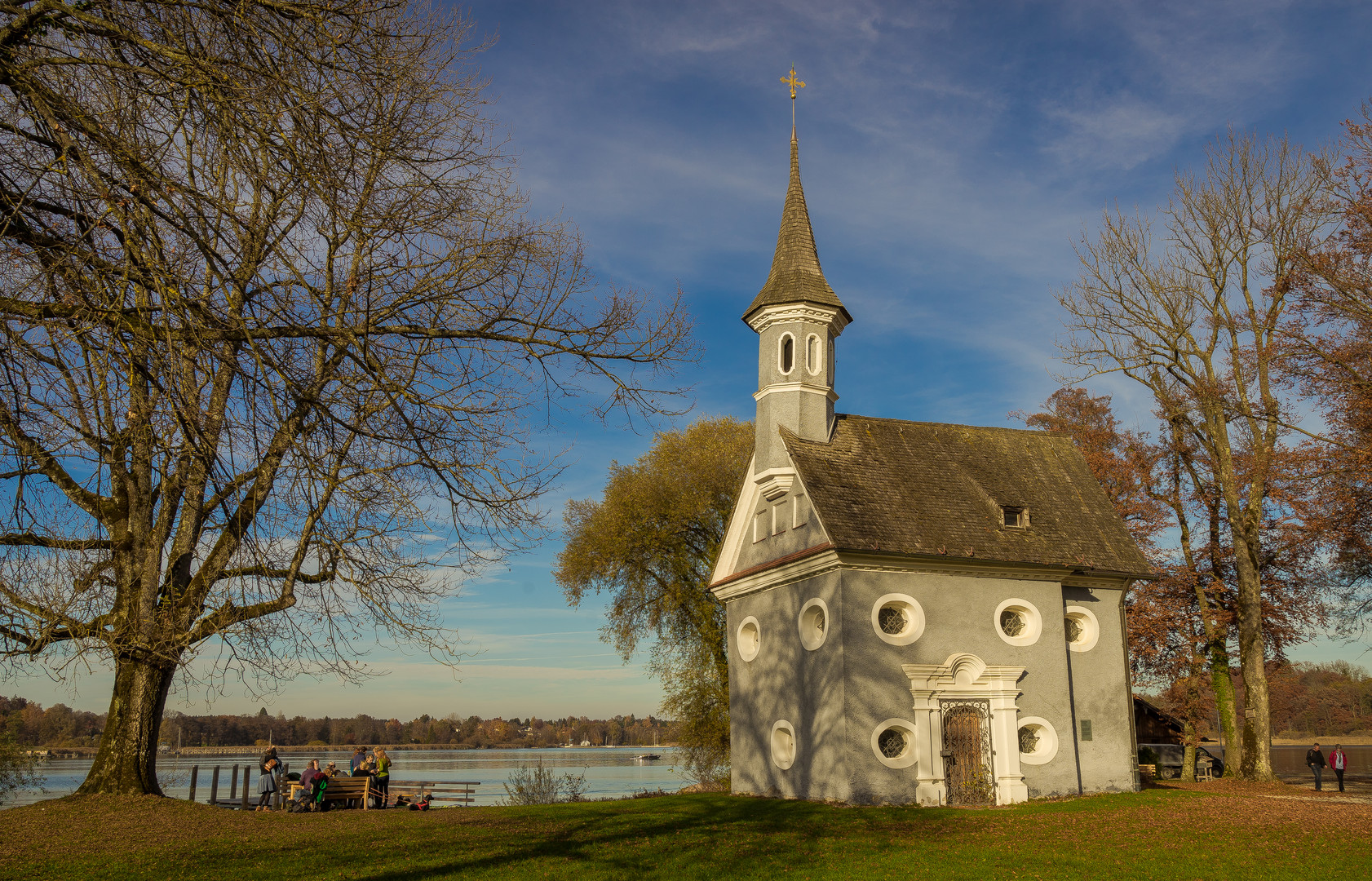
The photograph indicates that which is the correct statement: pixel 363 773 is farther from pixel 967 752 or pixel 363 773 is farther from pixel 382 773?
pixel 967 752

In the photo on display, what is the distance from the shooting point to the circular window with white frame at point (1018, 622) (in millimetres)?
22219

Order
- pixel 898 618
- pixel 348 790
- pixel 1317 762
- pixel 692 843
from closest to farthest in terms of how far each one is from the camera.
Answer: pixel 692 843
pixel 348 790
pixel 898 618
pixel 1317 762

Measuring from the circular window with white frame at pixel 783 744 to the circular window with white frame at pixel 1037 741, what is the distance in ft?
17.6

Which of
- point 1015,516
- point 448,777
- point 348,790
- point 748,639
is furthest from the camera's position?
point 448,777

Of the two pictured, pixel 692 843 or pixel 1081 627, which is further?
pixel 1081 627

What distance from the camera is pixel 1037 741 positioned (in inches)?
867

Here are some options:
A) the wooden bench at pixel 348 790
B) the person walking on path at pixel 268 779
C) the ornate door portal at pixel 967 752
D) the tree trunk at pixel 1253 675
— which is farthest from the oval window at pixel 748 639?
the tree trunk at pixel 1253 675

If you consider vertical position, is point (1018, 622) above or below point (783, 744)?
above

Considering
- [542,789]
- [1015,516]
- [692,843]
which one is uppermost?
[1015,516]

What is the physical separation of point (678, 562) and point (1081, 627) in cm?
1458

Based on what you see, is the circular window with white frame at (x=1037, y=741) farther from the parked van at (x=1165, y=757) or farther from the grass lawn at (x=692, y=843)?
the parked van at (x=1165, y=757)

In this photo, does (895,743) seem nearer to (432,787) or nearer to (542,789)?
(542,789)

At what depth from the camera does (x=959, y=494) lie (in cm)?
2431

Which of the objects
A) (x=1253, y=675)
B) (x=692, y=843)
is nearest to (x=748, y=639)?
(x=692, y=843)
